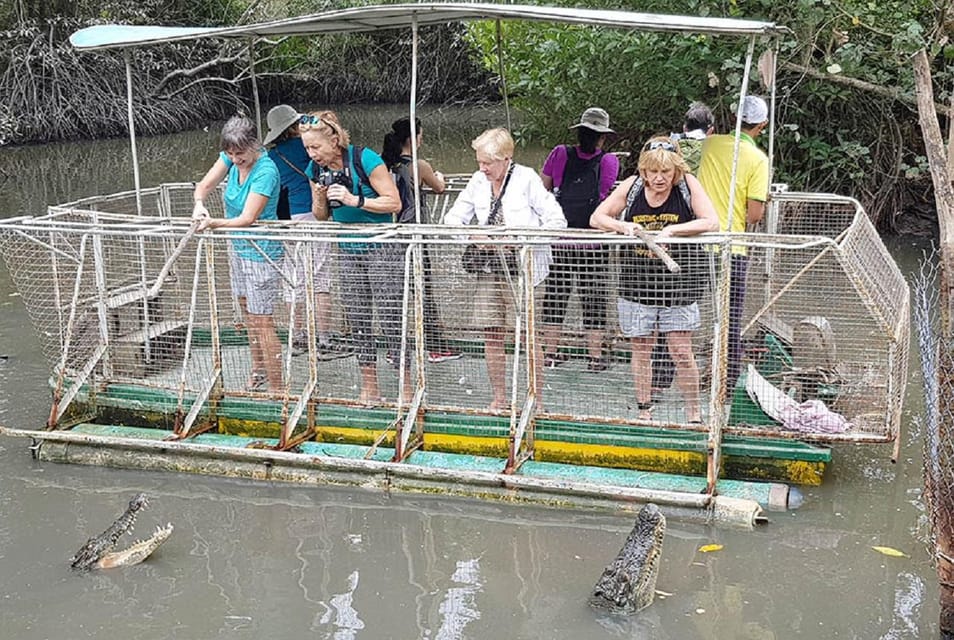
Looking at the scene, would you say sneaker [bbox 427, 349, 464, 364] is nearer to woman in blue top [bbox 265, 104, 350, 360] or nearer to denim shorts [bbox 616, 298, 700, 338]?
woman in blue top [bbox 265, 104, 350, 360]

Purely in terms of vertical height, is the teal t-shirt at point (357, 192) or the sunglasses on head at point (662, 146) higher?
the sunglasses on head at point (662, 146)

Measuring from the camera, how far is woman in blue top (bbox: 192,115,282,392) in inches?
249

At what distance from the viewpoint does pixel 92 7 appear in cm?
2352

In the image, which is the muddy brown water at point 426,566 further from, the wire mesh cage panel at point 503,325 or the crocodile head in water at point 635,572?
the wire mesh cage panel at point 503,325

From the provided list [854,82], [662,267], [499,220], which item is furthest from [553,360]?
[854,82]

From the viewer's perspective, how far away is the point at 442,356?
6.59 m

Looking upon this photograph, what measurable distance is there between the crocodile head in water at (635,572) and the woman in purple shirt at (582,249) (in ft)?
4.23

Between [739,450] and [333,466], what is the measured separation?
222 cm

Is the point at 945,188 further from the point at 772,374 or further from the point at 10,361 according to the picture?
the point at 10,361

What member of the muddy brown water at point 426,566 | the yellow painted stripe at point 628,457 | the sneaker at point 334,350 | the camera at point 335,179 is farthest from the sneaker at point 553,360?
the camera at point 335,179

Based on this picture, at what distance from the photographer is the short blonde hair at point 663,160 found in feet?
18.4

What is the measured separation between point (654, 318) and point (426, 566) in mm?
1732

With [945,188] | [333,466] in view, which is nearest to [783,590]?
[945,188]

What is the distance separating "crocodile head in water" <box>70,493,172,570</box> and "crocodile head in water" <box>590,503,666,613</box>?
221 cm
